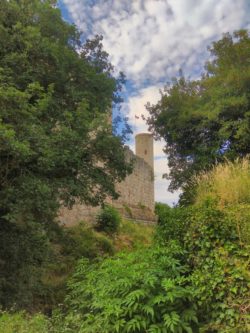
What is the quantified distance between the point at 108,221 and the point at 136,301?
32.8 ft

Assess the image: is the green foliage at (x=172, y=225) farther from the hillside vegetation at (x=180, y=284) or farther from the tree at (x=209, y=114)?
the tree at (x=209, y=114)

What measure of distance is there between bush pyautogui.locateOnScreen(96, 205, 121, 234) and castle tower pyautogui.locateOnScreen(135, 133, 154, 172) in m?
10.6

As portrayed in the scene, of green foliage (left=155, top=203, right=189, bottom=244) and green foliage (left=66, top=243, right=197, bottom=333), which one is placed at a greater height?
green foliage (left=155, top=203, right=189, bottom=244)

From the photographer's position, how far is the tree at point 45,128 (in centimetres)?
725

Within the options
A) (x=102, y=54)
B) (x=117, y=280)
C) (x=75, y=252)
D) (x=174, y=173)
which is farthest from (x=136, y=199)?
(x=117, y=280)

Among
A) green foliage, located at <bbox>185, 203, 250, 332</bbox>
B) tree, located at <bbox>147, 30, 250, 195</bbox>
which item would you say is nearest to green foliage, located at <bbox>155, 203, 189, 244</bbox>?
green foliage, located at <bbox>185, 203, 250, 332</bbox>

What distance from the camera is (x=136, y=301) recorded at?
402cm

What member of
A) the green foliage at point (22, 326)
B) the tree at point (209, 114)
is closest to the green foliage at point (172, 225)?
the green foliage at point (22, 326)

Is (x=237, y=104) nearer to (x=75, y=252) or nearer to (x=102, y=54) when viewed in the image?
(x=102, y=54)

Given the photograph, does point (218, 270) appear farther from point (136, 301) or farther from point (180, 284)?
point (136, 301)

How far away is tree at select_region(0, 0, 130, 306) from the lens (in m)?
7.25

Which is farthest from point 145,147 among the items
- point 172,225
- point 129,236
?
point 172,225

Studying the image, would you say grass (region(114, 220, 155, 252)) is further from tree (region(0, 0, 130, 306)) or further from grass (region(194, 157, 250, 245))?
grass (region(194, 157, 250, 245))

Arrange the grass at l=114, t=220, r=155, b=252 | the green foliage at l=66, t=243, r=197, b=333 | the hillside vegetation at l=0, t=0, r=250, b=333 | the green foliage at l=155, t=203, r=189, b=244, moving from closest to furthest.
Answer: the green foliage at l=66, t=243, r=197, b=333, the hillside vegetation at l=0, t=0, r=250, b=333, the green foliage at l=155, t=203, r=189, b=244, the grass at l=114, t=220, r=155, b=252
